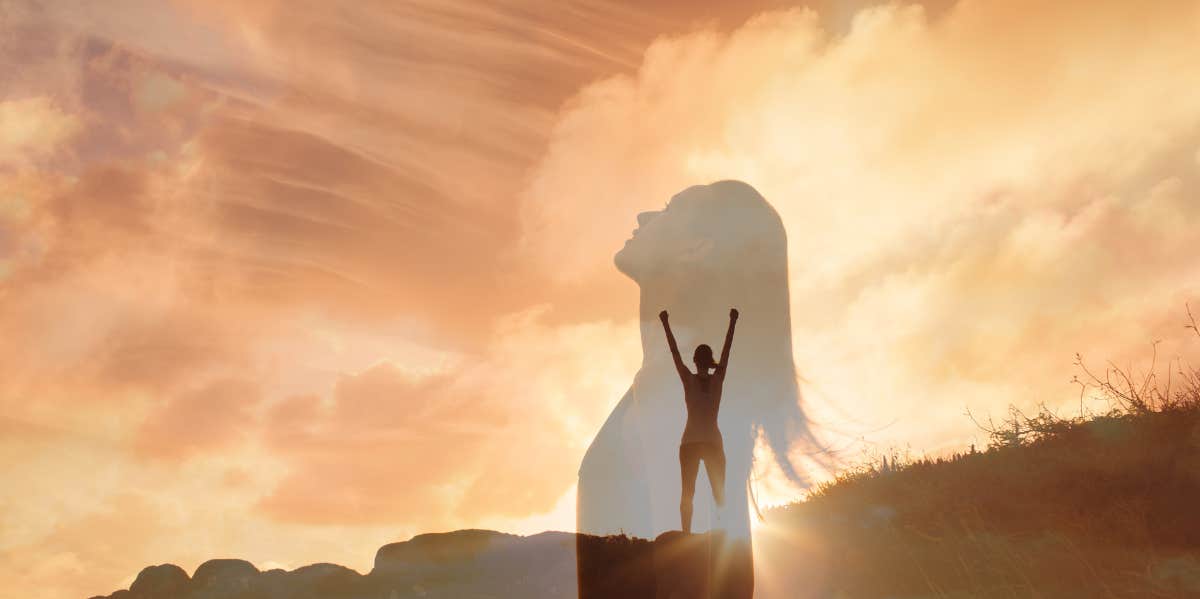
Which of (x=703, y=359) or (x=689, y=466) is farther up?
(x=703, y=359)

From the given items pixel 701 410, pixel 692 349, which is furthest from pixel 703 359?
pixel 692 349

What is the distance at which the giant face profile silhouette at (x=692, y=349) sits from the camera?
10008 mm

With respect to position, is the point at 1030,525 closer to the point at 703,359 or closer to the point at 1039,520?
the point at 1039,520

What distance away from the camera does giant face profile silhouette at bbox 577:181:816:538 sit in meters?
10.0

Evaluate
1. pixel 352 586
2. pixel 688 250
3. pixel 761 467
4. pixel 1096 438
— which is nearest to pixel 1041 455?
pixel 1096 438

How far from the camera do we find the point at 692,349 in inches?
412

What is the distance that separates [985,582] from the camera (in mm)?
9594

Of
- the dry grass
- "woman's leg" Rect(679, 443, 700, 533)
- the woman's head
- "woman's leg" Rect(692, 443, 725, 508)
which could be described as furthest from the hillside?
the woman's head

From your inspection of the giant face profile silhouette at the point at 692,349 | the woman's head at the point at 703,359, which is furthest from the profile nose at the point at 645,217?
the woman's head at the point at 703,359

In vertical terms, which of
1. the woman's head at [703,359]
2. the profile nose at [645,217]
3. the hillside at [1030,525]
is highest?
the profile nose at [645,217]

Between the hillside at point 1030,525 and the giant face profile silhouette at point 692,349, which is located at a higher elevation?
the giant face profile silhouette at point 692,349

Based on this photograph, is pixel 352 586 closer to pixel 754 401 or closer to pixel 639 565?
pixel 754 401

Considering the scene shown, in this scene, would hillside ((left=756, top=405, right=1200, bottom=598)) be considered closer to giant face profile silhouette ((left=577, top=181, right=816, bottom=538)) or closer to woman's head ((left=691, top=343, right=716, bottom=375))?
giant face profile silhouette ((left=577, top=181, right=816, bottom=538))

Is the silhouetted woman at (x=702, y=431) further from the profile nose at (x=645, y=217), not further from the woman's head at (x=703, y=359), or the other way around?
the profile nose at (x=645, y=217)
